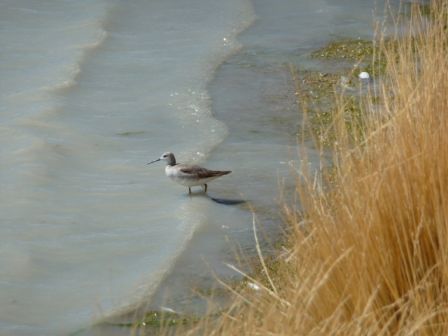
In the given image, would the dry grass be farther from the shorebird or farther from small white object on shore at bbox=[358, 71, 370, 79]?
small white object on shore at bbox=[358, 71, 370, 79]

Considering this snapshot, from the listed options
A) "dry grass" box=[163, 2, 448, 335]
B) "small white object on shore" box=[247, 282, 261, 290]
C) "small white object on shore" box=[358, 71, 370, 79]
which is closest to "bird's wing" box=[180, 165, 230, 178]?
"small white object on shore" box=[358, 71, 370, 79]

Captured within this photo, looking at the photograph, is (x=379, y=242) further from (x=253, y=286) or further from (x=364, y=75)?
(x=364, y=75)

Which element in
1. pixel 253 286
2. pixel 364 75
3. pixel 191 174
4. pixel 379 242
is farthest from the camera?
pixel 364 75

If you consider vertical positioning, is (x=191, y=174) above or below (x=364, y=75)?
above

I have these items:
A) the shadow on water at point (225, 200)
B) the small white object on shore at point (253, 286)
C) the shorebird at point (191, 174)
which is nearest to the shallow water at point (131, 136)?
the shadow on water at point (225, 200)

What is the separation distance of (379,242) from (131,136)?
6.16 meters

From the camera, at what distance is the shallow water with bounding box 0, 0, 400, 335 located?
845 cm

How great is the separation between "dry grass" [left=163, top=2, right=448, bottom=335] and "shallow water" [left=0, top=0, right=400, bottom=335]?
2320mm

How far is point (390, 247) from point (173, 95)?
7.21 metres

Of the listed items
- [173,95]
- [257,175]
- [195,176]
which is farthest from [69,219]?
[173,95]

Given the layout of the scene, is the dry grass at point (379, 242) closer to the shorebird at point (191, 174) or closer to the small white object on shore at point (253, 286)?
the small white object on shore at point (253, 286)

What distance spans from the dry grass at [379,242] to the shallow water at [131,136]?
2320mm

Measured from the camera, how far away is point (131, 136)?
37.3 feet

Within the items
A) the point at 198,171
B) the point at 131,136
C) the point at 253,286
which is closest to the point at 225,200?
the point at 198,171
